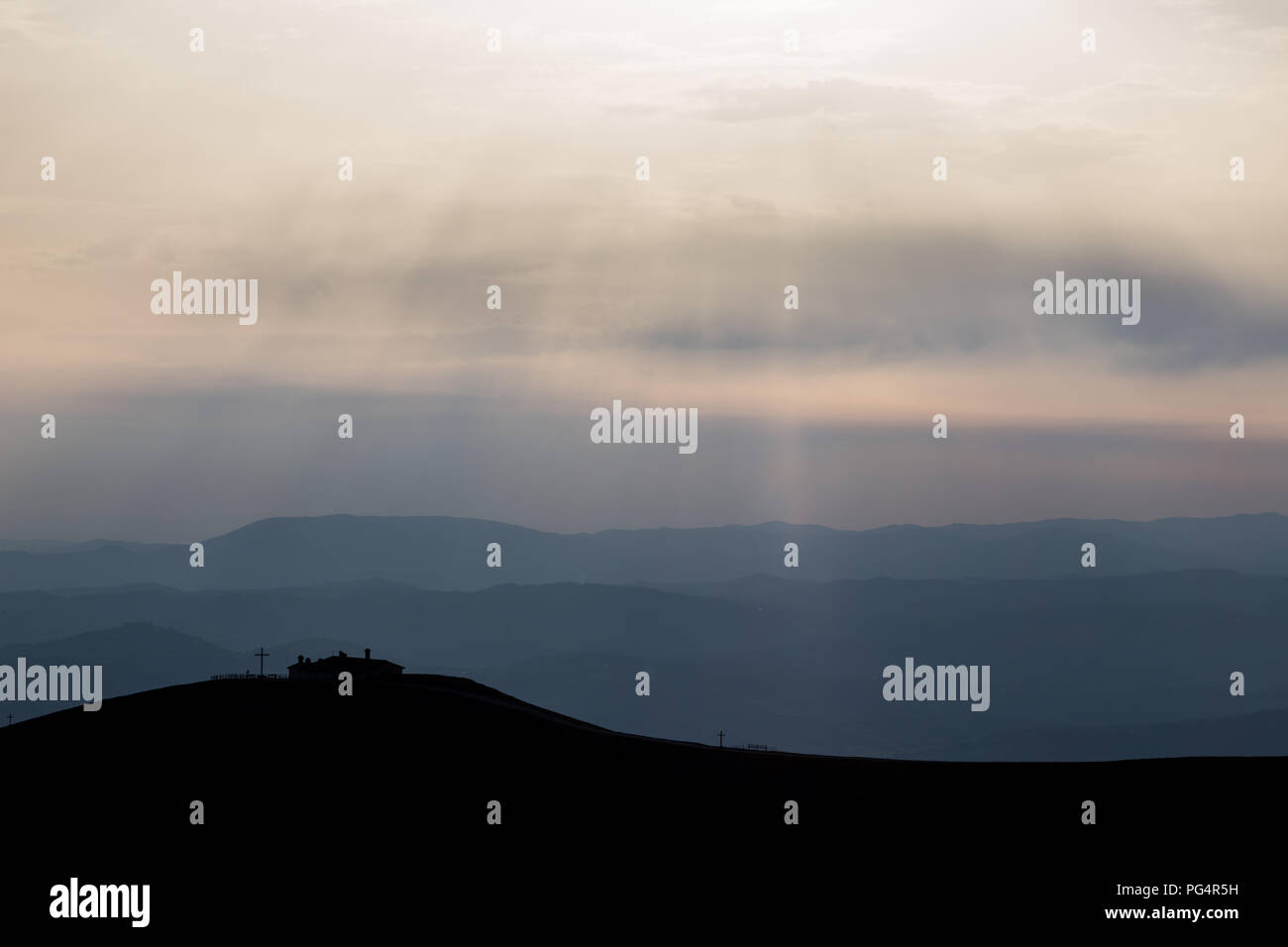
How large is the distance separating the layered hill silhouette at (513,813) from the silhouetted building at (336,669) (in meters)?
2.83

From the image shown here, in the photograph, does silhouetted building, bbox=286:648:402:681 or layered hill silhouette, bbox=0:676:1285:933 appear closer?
layered hill silhouette, bbox=0:676:1285:933

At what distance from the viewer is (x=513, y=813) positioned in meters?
80.3

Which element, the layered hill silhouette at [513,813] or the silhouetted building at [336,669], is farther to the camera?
the silhouetted building at [336,669]

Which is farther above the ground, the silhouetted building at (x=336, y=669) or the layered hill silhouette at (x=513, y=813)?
the silhouetted building at (x=336, y=669)

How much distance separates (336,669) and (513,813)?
23870 millimetres

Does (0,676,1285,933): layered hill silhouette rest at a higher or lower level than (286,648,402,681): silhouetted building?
lower

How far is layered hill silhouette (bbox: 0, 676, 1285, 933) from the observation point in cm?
7188

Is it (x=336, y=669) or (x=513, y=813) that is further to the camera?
(x=336, y=669)

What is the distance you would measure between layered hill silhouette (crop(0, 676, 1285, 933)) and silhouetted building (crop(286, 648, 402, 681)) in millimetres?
2833

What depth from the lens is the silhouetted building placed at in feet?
314

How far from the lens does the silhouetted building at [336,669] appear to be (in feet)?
314

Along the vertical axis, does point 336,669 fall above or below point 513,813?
above
